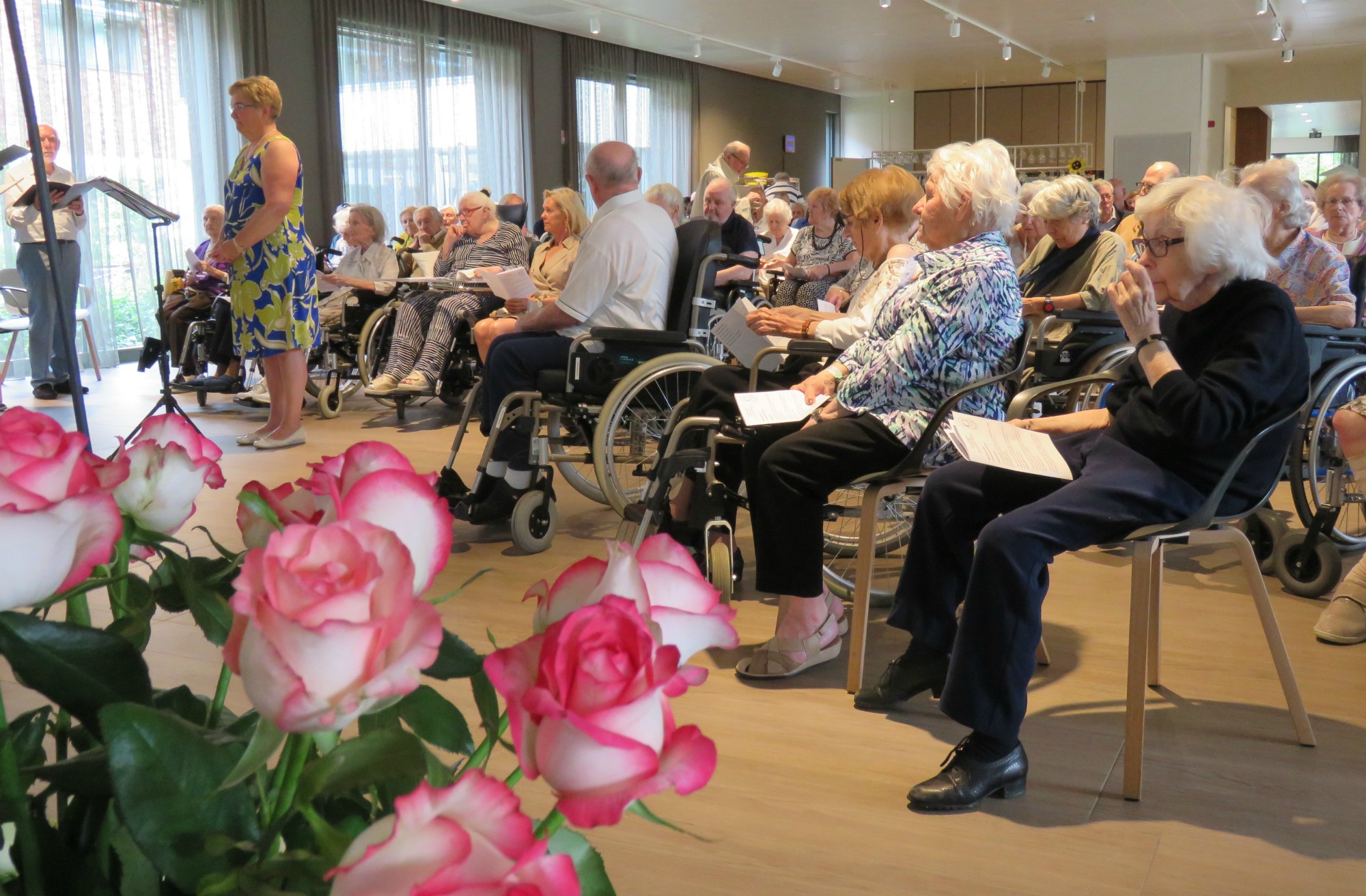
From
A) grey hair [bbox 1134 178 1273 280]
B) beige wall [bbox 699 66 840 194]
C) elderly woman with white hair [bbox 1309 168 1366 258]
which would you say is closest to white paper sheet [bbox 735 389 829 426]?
grey hair [bbox 1134 178 1273 280]

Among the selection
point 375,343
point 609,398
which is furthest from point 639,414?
point 375,343

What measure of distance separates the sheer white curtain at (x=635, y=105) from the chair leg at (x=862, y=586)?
10.2 metres

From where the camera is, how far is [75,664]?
12.8 inches

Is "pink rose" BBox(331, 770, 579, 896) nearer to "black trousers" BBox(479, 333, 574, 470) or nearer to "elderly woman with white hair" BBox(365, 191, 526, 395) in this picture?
"black trousers" BBox(479, 333, 574, 470)

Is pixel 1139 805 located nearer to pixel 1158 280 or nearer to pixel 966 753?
pixel 966 753

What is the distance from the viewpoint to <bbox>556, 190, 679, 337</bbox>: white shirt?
3656mm

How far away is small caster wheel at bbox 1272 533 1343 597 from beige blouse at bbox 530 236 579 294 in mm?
3030

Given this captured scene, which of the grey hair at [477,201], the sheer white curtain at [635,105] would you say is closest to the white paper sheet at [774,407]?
the grey hair at [477,201]

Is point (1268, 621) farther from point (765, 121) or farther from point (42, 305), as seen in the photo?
point (765, 121)

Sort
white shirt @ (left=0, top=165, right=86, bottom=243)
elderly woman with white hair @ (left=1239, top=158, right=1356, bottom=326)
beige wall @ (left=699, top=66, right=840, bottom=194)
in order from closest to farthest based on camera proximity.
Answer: elderly woman with white hair @ (left=1239, top=158, right=1356, bottom=326), white shirt @ (left=0, top=165, right=86, bottom=243), beige wall @ (left=699, top=66, right=840, bottom=194)

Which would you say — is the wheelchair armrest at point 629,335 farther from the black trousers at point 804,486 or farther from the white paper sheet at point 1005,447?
the white paper sheet at point 1005,447

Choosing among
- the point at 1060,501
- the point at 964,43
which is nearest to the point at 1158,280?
the point at 1060,501

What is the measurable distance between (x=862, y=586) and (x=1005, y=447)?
1.49 ft

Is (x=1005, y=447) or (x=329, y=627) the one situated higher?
(x=329, y=627)
